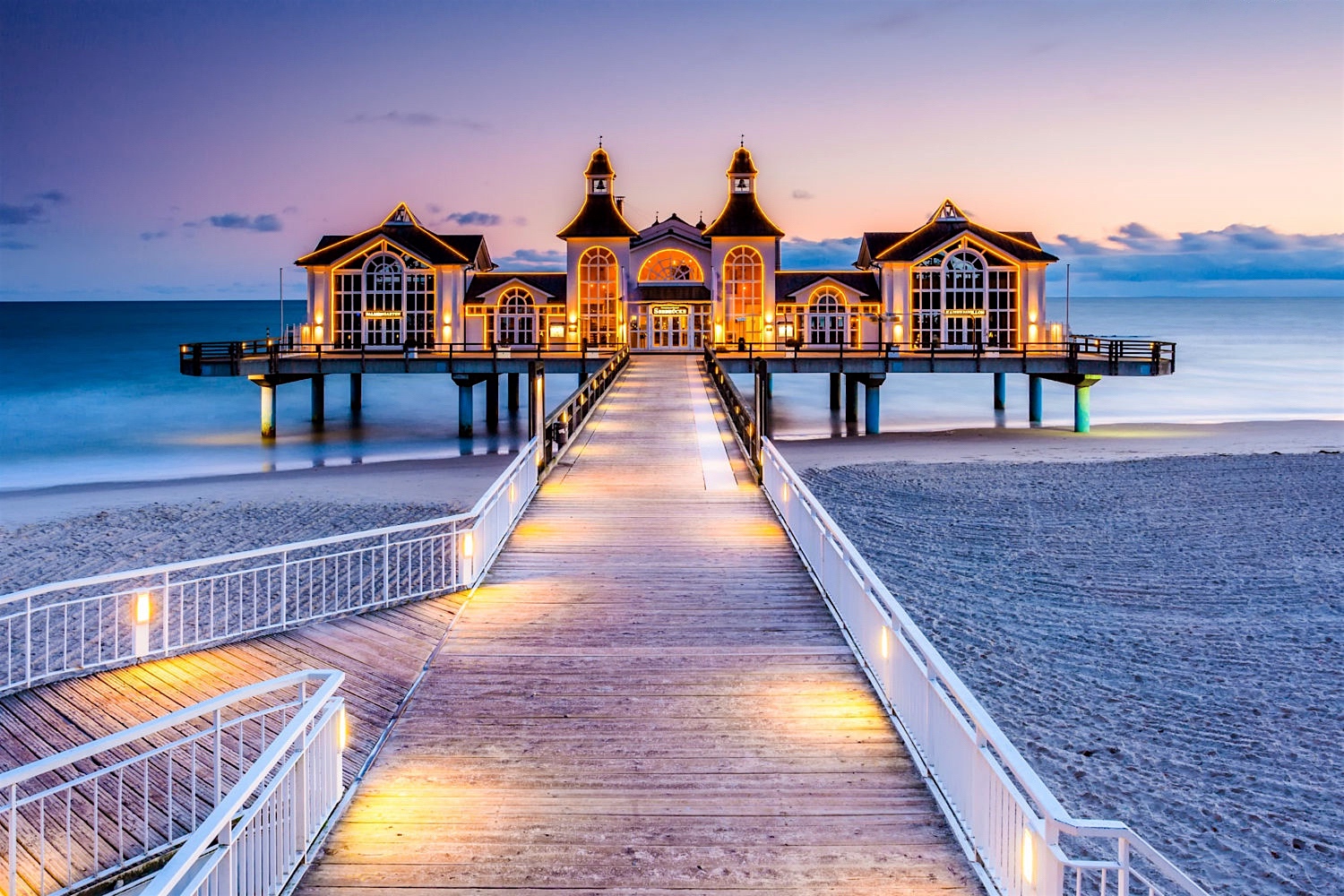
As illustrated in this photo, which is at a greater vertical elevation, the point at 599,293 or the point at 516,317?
the point at 599,293

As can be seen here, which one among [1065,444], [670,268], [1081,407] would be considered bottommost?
[1065,444]

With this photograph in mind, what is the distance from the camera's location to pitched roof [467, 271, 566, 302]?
148ft

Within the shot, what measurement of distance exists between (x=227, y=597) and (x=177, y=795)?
6.60 ft

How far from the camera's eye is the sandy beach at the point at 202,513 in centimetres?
1725

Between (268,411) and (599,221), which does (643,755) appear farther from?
(599,221)

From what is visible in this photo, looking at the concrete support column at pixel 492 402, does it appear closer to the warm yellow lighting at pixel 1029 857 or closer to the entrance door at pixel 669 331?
the entrance door at pixel 669 331

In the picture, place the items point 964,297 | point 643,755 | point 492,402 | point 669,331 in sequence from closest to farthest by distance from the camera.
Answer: point 643,755 → point 492,402 → point 964,297 → point 669,331

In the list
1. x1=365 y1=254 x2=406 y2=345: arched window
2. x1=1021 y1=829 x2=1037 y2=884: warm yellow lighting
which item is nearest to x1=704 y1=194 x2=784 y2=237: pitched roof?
x1=365 y1=254 x2=406 y2=345: arched window

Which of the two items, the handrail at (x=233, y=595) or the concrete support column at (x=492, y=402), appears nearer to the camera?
the handrail at (x=233, y=595)

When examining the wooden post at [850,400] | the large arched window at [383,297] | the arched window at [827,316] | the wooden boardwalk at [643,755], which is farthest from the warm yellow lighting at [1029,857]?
the large arched window at [383,297]

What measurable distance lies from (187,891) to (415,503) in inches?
721

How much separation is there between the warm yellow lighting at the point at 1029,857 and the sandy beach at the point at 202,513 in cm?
1478

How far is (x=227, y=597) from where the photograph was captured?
8.53m

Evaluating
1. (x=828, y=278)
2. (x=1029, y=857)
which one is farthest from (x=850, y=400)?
(x=1029, y=857)
